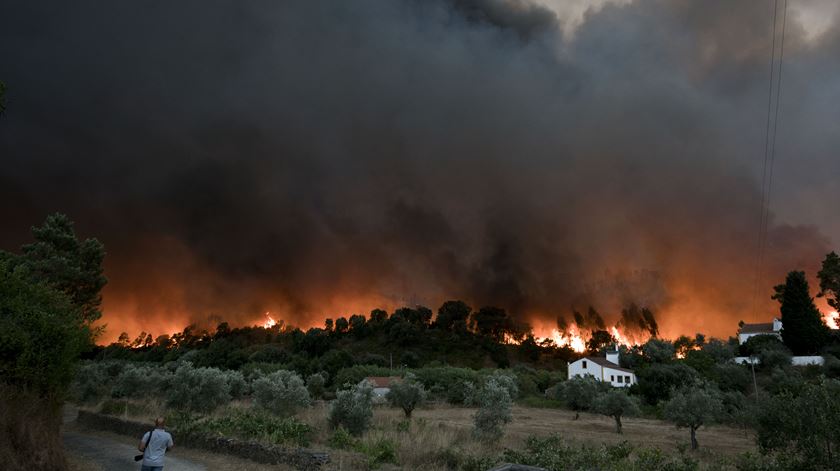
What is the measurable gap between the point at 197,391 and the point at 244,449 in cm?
1605

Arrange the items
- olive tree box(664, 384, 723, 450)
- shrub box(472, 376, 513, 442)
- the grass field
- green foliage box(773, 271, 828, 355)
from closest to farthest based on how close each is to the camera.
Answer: the grass field
shrub box(472, 376, 513, 442)
olive tree box(664, 384, 723, 450)
green foliage box(773, 271, 828, 355)

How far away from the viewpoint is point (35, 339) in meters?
14.4

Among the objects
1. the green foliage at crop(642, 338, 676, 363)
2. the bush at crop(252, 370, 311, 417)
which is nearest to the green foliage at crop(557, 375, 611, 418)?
the bush at crop(252, 370, 311, 417)

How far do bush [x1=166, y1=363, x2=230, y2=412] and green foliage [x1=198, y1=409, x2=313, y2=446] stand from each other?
1075cm

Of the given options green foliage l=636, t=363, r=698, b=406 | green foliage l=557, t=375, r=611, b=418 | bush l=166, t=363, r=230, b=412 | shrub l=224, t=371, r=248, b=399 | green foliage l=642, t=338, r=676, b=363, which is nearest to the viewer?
bush l=166, t=363, r=230, b=412

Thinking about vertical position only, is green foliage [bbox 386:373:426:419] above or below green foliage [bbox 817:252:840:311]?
below

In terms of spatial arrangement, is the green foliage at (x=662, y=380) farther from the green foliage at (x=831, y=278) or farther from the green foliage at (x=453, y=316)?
the green foliage at (x=453, y=316)

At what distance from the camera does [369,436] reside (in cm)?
2269

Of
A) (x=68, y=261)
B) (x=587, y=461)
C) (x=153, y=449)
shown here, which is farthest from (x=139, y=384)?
(x=587, y=461)

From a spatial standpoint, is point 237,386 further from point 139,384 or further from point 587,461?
Answer: point 587,461

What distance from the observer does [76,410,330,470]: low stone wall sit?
54.8ft

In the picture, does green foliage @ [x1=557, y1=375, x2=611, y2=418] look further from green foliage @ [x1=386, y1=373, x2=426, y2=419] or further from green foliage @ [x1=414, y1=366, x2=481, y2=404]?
green foliage @ [x1=386, y1=373, x2=426, y2=419]

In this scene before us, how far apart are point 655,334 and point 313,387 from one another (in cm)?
12405

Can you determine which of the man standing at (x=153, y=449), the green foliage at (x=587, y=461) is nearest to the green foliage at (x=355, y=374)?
the green foliage at (x=587, y=461)
